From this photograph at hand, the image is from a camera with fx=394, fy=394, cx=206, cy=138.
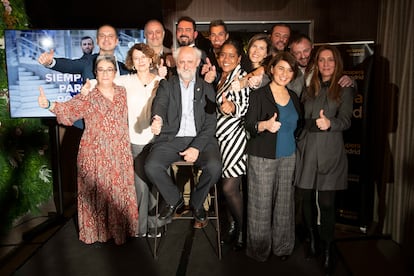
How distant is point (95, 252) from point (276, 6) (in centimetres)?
325

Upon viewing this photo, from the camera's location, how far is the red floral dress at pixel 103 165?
3.27m

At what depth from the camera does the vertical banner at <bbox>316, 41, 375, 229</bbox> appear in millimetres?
3566

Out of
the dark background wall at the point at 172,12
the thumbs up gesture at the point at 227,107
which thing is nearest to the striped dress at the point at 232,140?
the thumbs up gesture at the point at 227,107

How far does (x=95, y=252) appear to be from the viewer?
3.34 meters

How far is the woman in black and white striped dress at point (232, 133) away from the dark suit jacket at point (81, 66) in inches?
39.6

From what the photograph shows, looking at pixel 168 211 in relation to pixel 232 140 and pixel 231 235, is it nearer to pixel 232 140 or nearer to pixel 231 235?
pixel 231 235

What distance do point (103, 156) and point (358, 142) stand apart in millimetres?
2326

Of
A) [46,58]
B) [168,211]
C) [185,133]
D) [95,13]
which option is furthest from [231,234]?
[95,13]

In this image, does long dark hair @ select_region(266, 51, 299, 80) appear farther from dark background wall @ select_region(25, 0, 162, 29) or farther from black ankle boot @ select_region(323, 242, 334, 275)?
dark background wall @ select_region(25, 0, 162, 29)

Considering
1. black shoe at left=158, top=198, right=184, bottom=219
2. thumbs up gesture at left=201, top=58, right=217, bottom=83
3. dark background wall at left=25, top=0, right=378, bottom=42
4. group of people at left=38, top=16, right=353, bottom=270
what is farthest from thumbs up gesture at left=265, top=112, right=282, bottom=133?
dark background wall at left=25, top=0, right=378, bottom=42

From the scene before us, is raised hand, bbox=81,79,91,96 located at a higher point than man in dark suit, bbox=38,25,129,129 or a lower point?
lower

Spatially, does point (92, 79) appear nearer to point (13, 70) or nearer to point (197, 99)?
point (13, 70)

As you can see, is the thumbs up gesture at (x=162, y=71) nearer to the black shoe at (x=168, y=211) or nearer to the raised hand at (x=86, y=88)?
the raised hand at (x=86, y=88)

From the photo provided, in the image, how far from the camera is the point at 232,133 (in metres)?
3.20
